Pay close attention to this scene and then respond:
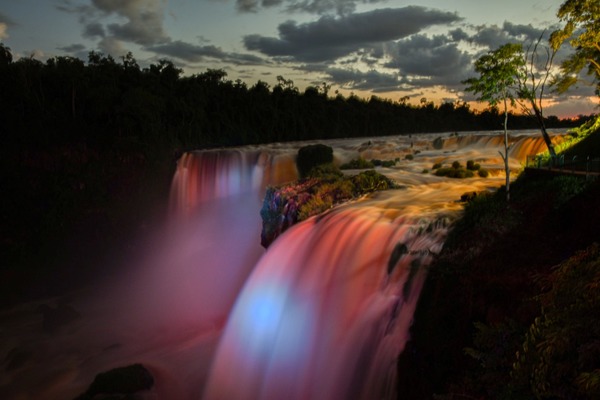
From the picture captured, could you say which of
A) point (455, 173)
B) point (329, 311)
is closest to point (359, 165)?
point (455, 173)

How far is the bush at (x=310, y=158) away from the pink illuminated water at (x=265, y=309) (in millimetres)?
1179

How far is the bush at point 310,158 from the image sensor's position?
33625 mm

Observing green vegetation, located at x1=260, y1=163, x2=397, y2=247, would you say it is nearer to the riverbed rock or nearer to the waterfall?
the waterfall

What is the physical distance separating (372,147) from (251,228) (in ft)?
48.3

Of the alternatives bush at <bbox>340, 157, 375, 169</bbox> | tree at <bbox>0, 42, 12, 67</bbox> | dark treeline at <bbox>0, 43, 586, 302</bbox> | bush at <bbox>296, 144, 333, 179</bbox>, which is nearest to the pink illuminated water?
bush at <bbox>296, 144, 333, 179</bbox>

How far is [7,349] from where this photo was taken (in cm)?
2142

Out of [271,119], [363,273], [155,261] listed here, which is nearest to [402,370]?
[363,273]

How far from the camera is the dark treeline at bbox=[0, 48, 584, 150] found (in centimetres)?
4003

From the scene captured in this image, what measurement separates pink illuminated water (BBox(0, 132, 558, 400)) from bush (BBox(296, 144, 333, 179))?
3.87 feet

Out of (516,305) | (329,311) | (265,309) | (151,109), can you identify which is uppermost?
(151,109)

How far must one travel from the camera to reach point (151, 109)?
4712cm

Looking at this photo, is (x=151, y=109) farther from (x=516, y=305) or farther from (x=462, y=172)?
(x=516, y=305)

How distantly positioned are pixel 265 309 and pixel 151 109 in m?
40.3

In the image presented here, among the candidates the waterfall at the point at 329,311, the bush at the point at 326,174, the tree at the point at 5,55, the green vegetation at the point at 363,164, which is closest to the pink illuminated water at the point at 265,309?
the waterfall at the point at 329,311
